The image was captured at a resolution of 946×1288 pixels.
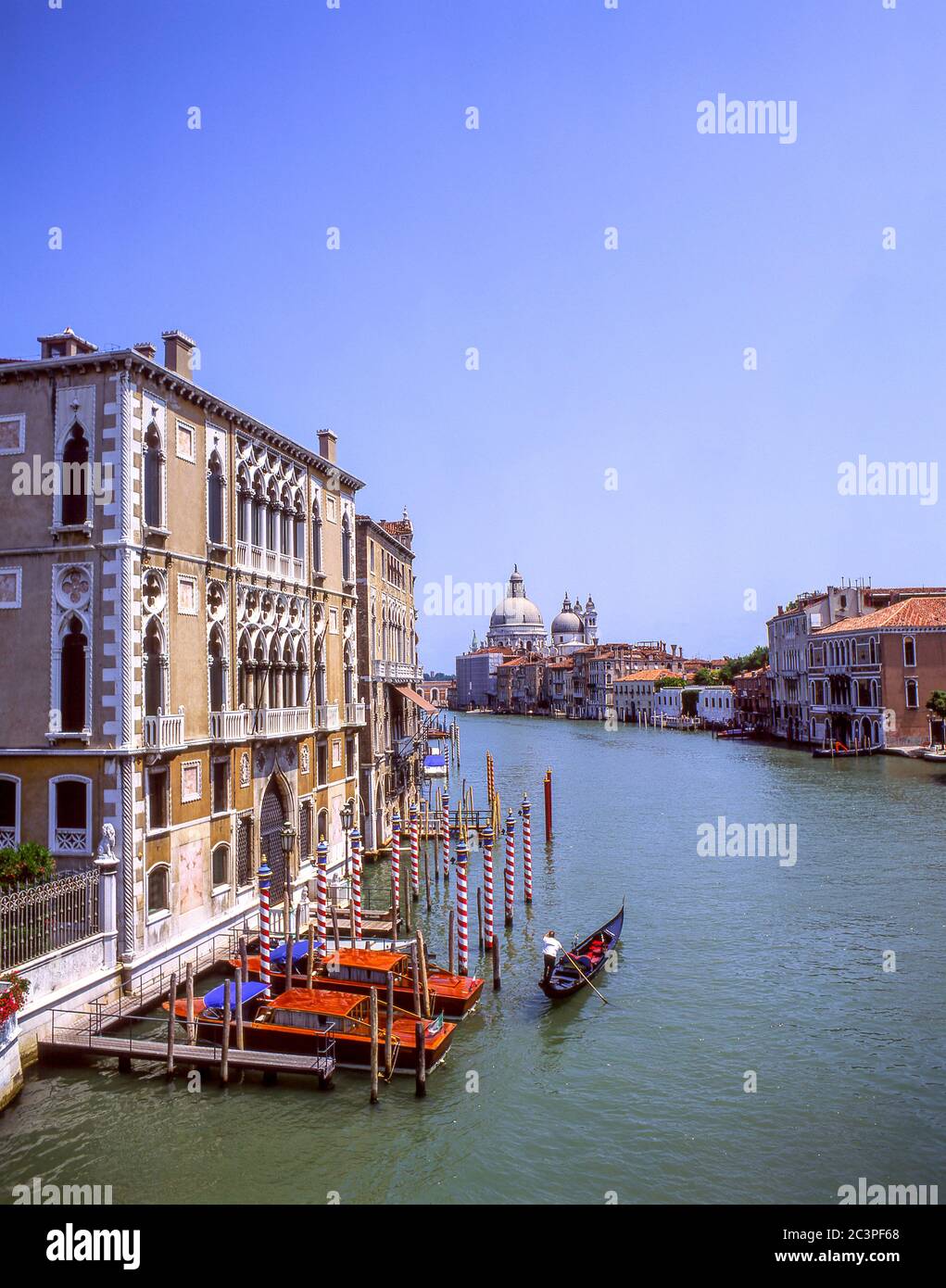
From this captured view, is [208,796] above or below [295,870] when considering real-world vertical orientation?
above

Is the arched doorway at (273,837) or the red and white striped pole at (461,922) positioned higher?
the arched doorway at (273,837)

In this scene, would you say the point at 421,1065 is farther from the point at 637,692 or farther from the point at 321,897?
the point at 637,692

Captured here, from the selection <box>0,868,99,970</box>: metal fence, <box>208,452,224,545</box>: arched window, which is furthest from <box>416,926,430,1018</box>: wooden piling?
<box>208,452,224,545</box>: arched window

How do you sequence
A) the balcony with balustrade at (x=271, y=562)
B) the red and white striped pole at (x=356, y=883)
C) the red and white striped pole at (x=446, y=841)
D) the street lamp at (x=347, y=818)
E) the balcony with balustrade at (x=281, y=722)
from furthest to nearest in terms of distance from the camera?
the red and white striped pole at (x=446, y=841), the street lamp at (x=347, y=818), the balcony with balustrade at (x=281, y=722), the balcony with balustrade at (x=271, y=562), the red and white striped pole at (x=356, y=883)

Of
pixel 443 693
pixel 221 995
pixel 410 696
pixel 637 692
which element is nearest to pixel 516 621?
pixel 443 693

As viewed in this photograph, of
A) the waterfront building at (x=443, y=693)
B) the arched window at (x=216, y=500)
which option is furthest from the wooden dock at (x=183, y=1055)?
the waterfront building at (x=443, y=693)

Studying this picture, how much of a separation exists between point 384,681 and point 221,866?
12.2 m

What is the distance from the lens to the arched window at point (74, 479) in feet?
50.0

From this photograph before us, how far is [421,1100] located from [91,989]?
5.01 meters

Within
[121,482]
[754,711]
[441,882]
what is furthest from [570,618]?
[121,482]

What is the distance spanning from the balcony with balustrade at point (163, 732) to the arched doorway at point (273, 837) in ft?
12.8

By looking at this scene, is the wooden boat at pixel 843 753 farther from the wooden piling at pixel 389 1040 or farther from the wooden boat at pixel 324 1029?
the wooden piling at pixel 389 1040
